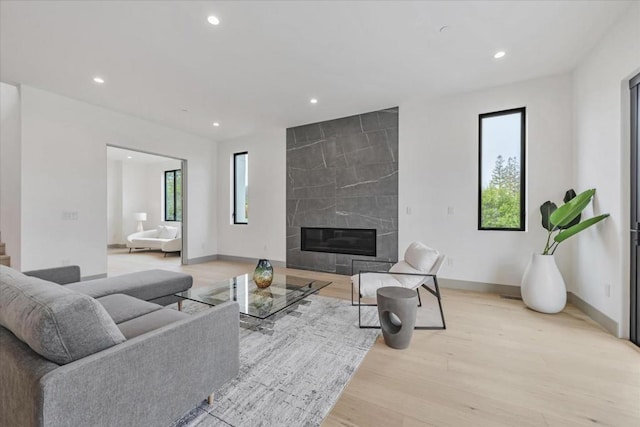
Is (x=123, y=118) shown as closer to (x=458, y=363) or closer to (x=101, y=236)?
(x=101, y=236)

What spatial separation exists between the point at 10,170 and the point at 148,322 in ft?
13.9

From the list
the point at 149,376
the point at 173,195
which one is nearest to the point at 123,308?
the point at 149,376

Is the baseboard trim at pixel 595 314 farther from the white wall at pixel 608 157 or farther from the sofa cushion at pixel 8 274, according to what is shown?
the sofa cushion at pixel 8 274

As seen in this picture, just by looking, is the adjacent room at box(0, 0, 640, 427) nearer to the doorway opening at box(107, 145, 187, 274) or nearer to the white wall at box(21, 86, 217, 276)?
the white wall at box(21, 86, 217, 276)

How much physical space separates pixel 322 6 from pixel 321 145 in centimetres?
296

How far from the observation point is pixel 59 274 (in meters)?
2.46

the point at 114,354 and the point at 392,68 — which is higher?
A: the point at 392,68

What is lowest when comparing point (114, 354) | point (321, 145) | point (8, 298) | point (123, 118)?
point (114, 354)

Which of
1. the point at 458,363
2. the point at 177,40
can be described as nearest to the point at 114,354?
the point at 458,363

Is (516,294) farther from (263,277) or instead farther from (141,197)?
(141,197)

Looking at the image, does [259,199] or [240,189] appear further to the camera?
[240,189]

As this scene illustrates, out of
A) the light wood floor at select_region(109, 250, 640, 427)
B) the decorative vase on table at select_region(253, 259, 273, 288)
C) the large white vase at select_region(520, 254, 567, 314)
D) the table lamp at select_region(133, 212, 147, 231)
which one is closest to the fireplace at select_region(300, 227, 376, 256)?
the light wood floor at select_region(109, 250, 640, 427)

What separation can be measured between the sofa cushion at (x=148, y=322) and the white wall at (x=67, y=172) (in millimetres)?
3478

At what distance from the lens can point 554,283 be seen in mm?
2986
